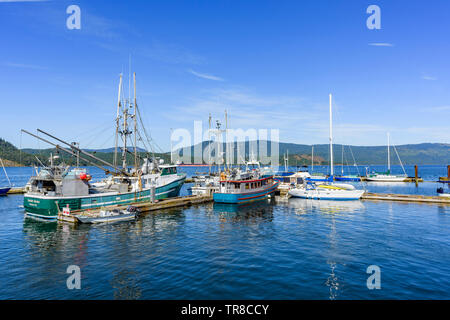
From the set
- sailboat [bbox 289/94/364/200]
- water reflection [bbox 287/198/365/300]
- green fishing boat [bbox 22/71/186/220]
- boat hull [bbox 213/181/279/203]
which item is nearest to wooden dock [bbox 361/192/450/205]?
sailboat [bbox 289/94/364/200]

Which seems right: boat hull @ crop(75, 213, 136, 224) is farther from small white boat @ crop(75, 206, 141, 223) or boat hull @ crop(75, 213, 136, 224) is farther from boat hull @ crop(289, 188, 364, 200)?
boat hull @ crop(289, 188, 364, 200)

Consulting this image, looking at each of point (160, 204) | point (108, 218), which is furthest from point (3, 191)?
point (108, 218)

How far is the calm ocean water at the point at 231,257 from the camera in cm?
1374

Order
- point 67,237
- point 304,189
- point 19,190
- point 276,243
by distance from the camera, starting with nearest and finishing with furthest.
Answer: point 276,243
point 67,237
point 304,189
point 19,190

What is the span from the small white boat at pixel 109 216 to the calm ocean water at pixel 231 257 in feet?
4.62

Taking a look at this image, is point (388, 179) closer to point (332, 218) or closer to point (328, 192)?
point (328, 192)

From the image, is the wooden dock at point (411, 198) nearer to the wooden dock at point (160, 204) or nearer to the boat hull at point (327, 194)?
the boat hull at point (327, 194)

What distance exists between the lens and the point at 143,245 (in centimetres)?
2159

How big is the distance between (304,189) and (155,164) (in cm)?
3143

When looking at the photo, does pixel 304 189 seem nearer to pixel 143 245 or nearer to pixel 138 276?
pixel 143 245

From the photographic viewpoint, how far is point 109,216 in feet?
98.0

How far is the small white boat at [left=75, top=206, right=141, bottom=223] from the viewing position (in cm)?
2909
